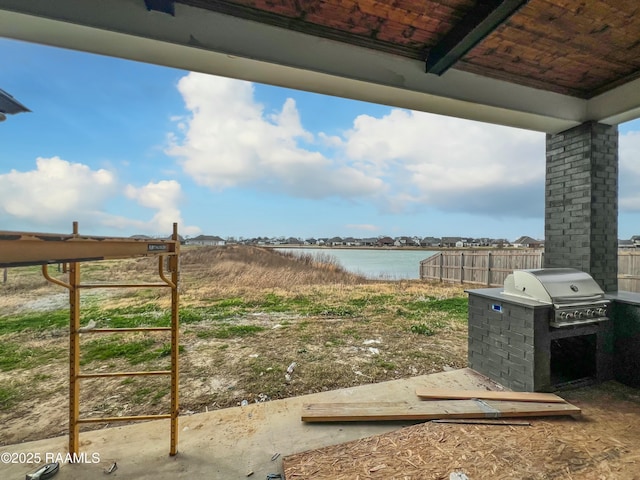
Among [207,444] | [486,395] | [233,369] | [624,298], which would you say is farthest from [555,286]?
[233,369]

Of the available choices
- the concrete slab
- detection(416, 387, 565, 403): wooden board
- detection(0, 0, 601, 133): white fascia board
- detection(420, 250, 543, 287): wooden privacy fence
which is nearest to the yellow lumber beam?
the concrete slab

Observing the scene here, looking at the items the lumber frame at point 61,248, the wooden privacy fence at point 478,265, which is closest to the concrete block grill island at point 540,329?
the lumber frame at point 61,248

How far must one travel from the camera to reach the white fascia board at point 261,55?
1895 millimetres

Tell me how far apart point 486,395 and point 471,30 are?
3178 mm

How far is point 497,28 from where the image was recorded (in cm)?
216

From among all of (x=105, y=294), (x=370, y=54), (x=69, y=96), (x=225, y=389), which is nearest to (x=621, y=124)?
(x=370, y=54)

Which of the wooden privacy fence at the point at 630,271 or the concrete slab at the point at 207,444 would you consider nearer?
the concrete slab at the point at 207,444

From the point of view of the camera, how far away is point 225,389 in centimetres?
296

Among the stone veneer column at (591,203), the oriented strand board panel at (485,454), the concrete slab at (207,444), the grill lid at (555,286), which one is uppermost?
the stone veneer column at (591,203)

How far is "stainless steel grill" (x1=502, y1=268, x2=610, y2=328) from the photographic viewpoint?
105 inches

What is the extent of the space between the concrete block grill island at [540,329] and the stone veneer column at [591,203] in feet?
1.94

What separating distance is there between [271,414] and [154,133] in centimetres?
679

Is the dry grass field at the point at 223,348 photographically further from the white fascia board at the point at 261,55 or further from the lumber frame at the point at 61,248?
the white fascia board at the point at 261,55

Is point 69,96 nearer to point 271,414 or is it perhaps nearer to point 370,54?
point 370,54
